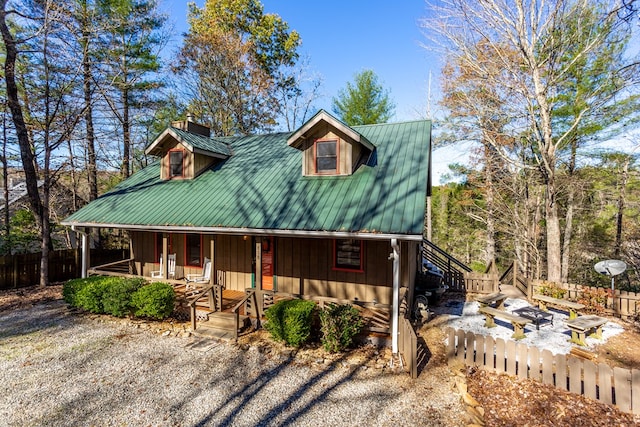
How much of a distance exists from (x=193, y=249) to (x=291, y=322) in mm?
5838

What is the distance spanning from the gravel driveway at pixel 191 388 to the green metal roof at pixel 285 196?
318cm

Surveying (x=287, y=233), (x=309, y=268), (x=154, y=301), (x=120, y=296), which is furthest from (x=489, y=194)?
(x=120, y=296)

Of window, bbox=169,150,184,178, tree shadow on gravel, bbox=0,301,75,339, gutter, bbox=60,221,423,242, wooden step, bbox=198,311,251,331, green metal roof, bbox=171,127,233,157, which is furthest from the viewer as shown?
window, bbox=169,150,184,178

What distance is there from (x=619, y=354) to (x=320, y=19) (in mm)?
22336

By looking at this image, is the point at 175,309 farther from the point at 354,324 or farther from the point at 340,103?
the point at 340,103

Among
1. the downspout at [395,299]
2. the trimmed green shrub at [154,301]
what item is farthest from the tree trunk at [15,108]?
the downspout at [395,299]

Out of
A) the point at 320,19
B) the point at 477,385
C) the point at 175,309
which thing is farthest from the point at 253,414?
the point at 320,19

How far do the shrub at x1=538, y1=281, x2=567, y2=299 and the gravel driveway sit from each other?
7055mm

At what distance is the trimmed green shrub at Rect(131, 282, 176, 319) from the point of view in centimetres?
902

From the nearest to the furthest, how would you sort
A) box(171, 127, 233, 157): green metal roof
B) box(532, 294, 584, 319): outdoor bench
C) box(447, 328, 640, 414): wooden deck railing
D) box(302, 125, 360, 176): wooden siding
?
box(447, 328, 640, 414): wooden deck railing, box(532, 294, 584, 319): outdoor bench, box(302, 125, 360, 176): wooden siding, box(171, 127, 233, 157): green metal roof

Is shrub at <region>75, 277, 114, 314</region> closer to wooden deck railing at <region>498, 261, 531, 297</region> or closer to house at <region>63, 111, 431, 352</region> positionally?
house at <region>63, 111, 431, 352</region>

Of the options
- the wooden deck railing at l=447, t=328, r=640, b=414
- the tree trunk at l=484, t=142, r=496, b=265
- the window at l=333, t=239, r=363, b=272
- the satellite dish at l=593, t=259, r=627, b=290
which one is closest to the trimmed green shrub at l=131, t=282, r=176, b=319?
the window at l=333, t=239, r=363, b=272

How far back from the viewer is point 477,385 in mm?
5996

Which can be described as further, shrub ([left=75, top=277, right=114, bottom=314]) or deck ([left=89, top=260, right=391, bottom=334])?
shrub ([left=75, top=277, right=114, bottom=314])
